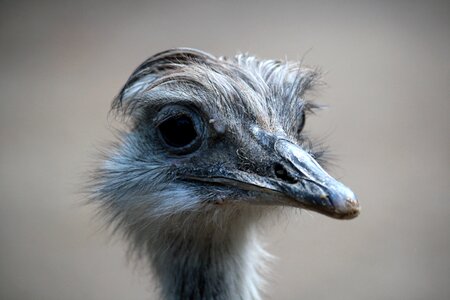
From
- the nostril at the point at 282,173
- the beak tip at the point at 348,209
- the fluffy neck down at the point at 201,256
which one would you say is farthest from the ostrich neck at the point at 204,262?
the beak tip at the point at 348,209

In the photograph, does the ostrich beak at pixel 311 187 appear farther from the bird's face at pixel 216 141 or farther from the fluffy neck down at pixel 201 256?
the fluffy neck down at pixel 201 256

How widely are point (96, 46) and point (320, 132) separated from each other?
1858 millimetres

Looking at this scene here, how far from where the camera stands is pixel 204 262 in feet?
6.79

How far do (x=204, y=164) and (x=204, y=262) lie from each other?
13.3 inches

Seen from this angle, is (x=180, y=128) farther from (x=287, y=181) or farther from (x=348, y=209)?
(x=348, y=209)

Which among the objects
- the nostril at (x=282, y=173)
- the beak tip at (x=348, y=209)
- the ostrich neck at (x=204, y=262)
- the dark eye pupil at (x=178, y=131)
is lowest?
the ostrich neck at (x=204, y=262)

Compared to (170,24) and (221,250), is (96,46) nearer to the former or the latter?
(170,24)

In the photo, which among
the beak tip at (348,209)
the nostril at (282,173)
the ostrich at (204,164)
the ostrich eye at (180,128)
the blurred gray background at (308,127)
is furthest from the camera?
the blurred gray background at (308,127)

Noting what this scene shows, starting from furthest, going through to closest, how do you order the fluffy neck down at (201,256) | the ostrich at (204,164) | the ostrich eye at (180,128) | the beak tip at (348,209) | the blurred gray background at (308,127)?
the blurred gray background at (308,127) → the fluffy neck down at (201,256) → the ostrich eye at (180,128) → the ostrich at (204,164) → the beak tip at (348,209)

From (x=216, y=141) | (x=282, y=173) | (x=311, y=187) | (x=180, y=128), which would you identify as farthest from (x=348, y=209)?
(x=180, y=128)

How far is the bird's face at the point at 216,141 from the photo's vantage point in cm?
168

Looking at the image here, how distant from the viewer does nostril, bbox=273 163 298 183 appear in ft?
5.44

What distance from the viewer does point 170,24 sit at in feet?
17.8

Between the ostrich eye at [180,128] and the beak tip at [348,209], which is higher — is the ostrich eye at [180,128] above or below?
above
